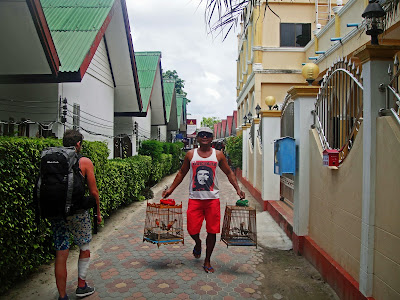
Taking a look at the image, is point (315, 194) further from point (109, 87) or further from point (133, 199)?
point (109, 87)

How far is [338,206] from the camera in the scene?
4.09m

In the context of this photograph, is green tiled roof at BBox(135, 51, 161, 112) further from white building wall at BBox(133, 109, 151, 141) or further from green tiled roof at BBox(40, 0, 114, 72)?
green tiled roof at BBox(40, 0, 114, 72)

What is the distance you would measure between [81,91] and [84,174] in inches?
245

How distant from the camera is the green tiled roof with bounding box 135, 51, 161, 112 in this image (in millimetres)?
15670

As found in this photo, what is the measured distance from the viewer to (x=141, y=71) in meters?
17.2

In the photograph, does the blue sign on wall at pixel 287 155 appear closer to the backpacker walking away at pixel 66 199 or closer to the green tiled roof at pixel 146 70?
the backpacker walking away at pixel 66 199

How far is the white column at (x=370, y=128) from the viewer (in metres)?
3.08

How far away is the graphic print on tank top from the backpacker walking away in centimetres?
133

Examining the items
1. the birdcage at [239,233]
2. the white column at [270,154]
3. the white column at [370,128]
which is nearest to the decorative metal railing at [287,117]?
the white column at [270,154]

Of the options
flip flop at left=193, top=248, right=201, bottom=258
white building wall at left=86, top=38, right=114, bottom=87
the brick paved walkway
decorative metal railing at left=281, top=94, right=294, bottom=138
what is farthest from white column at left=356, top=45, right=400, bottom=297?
white building wall at left=86, top=38, right=114, bottom=87

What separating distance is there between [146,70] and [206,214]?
45.1 ft

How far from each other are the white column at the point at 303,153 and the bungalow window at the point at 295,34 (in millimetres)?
13123

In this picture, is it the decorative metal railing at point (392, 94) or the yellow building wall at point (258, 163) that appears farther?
the yellow building wall at point (258, 163)

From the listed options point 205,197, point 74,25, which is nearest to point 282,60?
point 74,25
